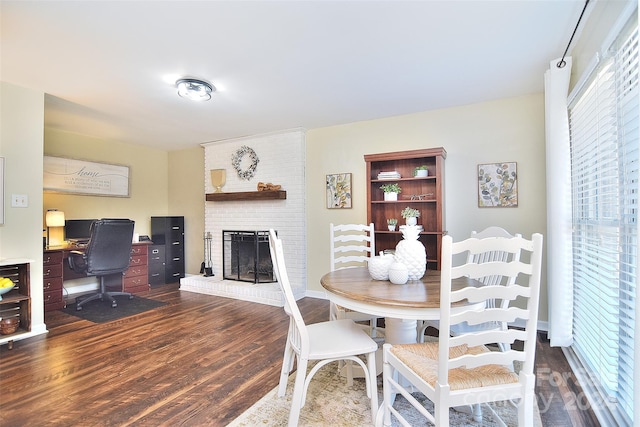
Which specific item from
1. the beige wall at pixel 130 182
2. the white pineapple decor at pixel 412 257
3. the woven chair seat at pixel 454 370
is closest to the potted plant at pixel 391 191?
the white pineapple decor at pixel 412 257

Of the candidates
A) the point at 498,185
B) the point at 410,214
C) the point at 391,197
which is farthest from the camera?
the point at 391,197

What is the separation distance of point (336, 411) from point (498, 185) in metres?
2.71

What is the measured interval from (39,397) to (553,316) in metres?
3.64

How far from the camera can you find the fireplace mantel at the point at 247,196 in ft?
14.5

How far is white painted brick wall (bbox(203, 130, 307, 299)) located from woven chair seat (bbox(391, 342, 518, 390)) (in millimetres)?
2937

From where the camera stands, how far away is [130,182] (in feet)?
17.3

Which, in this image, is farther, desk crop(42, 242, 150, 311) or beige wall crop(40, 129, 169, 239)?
beige wall crop(40, 129, 169, 239)

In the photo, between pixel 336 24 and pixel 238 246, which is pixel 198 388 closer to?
pixel 336 24

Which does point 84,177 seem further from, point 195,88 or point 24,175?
point 195,88

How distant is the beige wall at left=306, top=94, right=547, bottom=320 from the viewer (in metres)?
3.15

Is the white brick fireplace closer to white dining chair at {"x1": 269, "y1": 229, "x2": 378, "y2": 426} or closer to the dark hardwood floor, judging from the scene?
the dark hardwood floor

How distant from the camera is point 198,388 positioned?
79.9 inches

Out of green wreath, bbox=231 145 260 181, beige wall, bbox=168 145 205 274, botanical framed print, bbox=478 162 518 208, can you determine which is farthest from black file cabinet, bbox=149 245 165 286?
botanical framed print, bbox=478 162 518 208

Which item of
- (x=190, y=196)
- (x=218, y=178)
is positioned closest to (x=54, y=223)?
(x=190, y=196)
